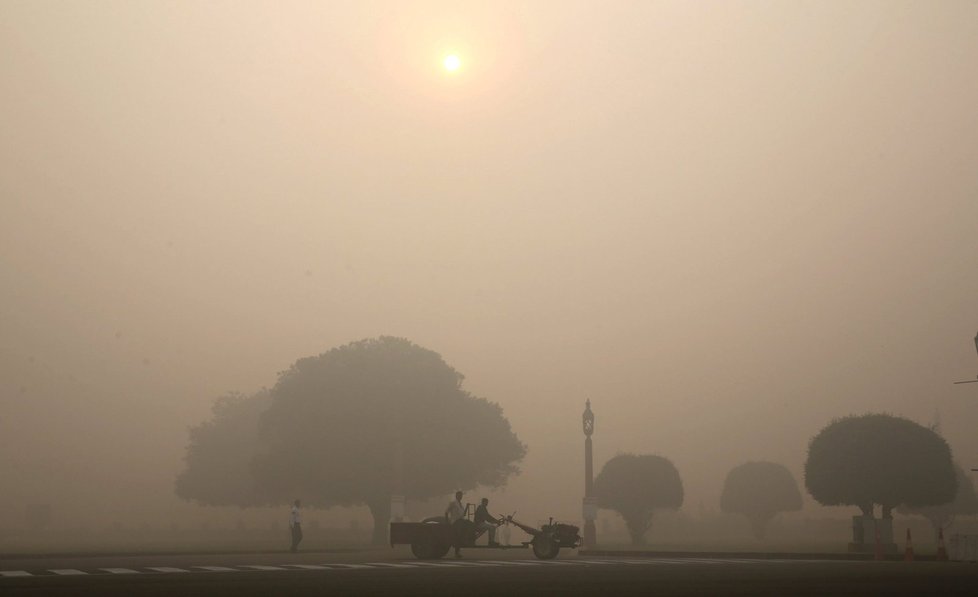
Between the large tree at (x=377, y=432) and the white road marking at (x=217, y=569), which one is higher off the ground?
the large tree at (x=377, y=432)

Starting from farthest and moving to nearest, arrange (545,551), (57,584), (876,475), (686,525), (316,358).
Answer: (686,525) < (316,358) < (876,475) < (545,551) < (57,584)

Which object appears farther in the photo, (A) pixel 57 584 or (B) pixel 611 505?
(B) pixel 611 505

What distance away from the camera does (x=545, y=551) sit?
35.1 m

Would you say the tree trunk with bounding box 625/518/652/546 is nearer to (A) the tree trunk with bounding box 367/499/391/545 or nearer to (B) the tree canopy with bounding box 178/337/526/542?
(B) the tree canopy with bounding box 178/337/526/542

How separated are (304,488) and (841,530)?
349ft

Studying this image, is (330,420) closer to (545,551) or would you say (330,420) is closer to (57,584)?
(545,551)

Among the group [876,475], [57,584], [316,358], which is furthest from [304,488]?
[57,584]

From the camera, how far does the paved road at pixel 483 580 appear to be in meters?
19.0

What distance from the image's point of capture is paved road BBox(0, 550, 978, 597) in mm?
19031

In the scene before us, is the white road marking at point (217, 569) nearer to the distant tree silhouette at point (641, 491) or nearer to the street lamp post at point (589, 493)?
the street lamp post at point (589, 493)

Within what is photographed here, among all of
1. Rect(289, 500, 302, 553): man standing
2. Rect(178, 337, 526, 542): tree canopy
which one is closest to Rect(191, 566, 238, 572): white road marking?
Rect(289, 500, 302, 553): man standing

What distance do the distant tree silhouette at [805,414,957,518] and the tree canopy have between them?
68.1 ft

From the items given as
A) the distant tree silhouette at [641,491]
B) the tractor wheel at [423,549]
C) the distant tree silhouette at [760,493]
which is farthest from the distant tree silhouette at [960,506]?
the tractor wheel at [423,549]

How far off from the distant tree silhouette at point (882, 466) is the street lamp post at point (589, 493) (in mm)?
21635
